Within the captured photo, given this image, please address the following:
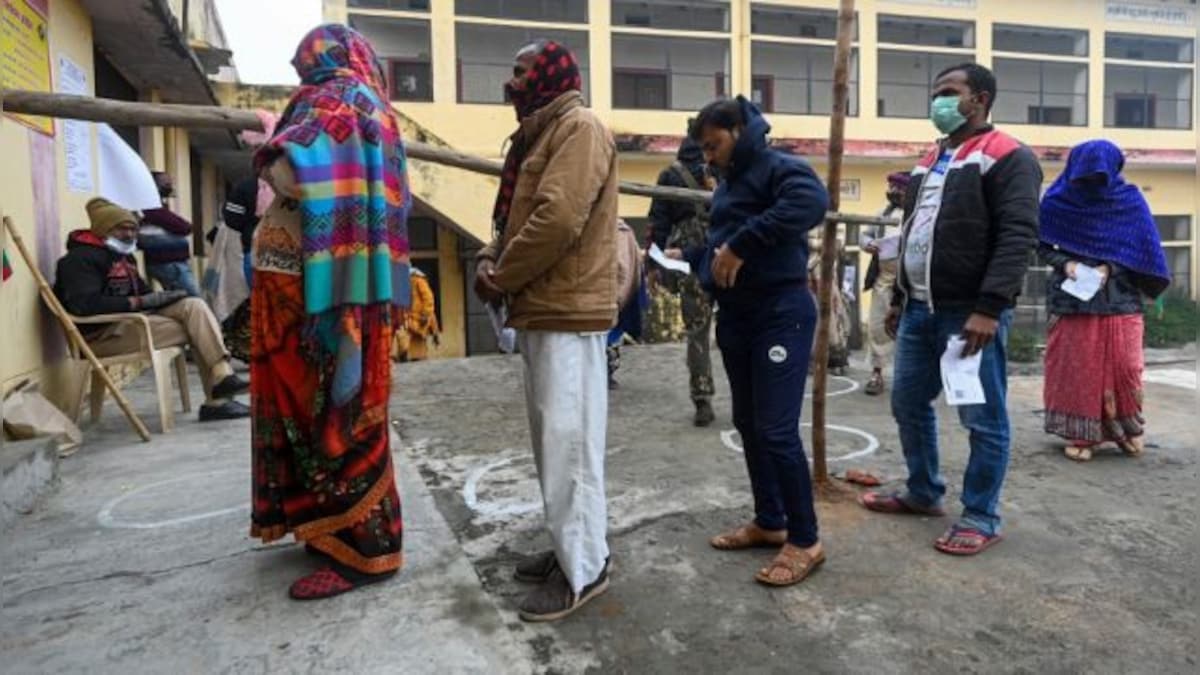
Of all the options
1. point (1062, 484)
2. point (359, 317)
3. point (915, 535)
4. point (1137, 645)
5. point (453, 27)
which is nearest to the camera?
point (1137, 645)

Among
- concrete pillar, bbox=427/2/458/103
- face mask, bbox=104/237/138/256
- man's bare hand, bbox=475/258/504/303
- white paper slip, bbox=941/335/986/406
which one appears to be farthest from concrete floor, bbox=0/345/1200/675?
concrete pillar, bbox=427/2/458/103

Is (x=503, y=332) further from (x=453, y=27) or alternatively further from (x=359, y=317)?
(x=453, y=27)

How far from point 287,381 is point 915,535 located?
7.50 feet

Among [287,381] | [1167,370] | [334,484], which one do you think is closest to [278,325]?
[287,381]

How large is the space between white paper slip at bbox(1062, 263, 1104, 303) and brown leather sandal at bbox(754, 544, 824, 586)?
250 cm

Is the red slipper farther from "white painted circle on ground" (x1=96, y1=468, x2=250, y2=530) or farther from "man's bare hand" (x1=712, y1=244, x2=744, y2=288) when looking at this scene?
"man's bare hand" (x1=712, y1=244, x2=744, y2=288)

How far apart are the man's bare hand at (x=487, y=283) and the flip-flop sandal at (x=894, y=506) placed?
5.91ft

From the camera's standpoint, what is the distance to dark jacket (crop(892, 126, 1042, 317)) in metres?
2.71

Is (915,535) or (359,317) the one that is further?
(915,535)

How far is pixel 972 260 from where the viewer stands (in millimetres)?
2807

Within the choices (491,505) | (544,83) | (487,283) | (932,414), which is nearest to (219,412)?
(491,505)

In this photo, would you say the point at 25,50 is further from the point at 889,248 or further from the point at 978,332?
the point at 978,332

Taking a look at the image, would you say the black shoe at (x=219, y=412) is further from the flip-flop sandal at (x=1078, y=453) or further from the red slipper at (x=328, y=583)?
the flip-flop sandal at (x=1078, y=453)

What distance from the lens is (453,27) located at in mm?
17438
